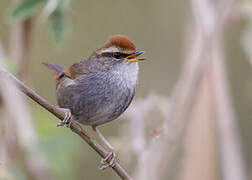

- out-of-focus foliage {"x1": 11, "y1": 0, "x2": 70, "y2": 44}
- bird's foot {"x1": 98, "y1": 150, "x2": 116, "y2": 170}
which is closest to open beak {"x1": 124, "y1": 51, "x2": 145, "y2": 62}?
out-of-focus foliage {"x1": 11, "y1": 0, "x2": 70, "y2": 44}

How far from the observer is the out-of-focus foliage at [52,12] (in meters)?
3.41

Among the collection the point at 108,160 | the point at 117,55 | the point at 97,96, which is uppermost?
the point at 117,55

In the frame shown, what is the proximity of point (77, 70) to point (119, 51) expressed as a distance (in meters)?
0.36

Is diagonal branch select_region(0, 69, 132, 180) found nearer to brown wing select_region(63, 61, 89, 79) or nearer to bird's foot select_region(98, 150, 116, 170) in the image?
bird's foot select_region(98, 150, 116, 170)

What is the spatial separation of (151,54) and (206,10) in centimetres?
221

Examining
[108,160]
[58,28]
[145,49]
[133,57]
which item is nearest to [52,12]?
[58,28]

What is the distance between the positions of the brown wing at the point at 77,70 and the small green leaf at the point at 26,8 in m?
0.68

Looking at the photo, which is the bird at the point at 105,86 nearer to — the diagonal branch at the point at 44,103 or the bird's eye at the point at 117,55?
the bird's eye at the point at 117,55

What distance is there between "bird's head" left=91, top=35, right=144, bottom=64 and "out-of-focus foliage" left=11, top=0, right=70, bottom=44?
0.43m

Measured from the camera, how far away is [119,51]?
3842 mm

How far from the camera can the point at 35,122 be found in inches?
164

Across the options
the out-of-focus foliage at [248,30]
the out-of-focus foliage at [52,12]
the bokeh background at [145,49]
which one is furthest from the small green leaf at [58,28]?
the out-of-focus foliage at [248,30]

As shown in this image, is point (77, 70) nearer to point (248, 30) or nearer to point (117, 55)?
point (117, 55)

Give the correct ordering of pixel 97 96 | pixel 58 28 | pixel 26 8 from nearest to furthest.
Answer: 1. pixel 26 8
2. pixel 58 28
3. pixel 97 96
